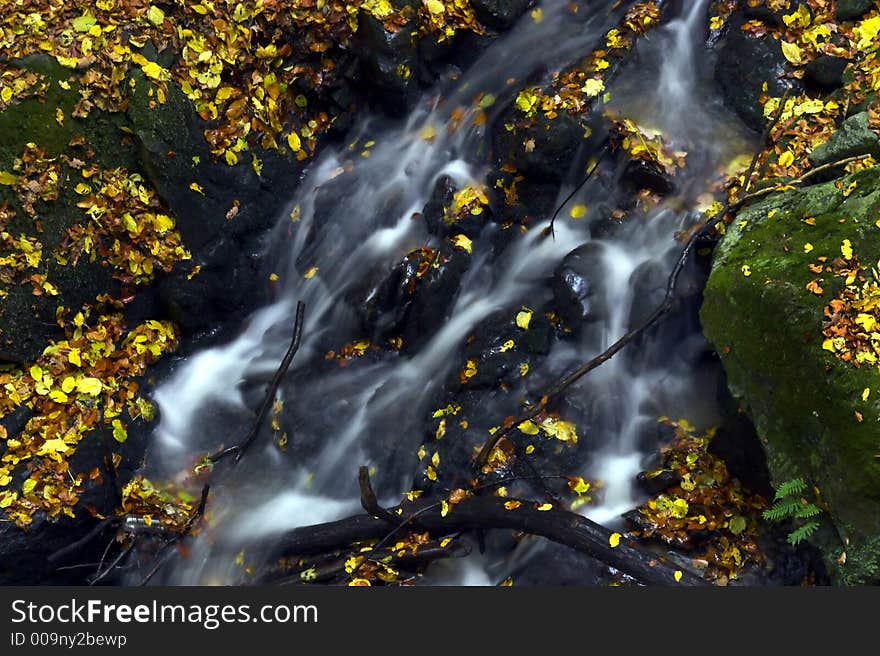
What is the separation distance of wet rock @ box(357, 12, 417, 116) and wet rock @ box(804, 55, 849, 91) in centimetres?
375

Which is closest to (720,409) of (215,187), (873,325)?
(873,325)

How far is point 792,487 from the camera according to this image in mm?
4551

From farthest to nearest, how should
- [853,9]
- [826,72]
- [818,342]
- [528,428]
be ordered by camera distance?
[853,9], [826,72], [528,428], [818,342]

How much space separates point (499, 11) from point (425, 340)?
3.72 meters

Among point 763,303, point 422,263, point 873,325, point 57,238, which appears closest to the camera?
point 873,325

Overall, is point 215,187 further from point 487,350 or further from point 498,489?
point 498,489

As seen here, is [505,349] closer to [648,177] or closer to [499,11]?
[648,177]

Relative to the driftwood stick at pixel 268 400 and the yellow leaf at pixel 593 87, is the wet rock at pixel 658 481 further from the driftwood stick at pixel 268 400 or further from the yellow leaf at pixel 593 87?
the yellow leaf at pixel 593 87

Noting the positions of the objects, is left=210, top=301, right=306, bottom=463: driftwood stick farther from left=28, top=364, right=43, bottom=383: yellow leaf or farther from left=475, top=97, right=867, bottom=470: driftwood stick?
left=475, top=97, right=867, bottom=470: driftwood stick

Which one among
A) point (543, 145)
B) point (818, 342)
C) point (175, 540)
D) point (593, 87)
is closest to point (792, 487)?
point (818, 342)

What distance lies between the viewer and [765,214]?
539 centimetres

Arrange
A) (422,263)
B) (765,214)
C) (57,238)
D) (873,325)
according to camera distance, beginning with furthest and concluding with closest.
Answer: (422,263)
(57,238)
(765,214)
(873,325)

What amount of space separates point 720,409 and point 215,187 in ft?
15.9

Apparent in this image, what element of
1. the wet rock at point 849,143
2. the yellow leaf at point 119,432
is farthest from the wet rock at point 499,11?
the yellow leaf at point 119,432
